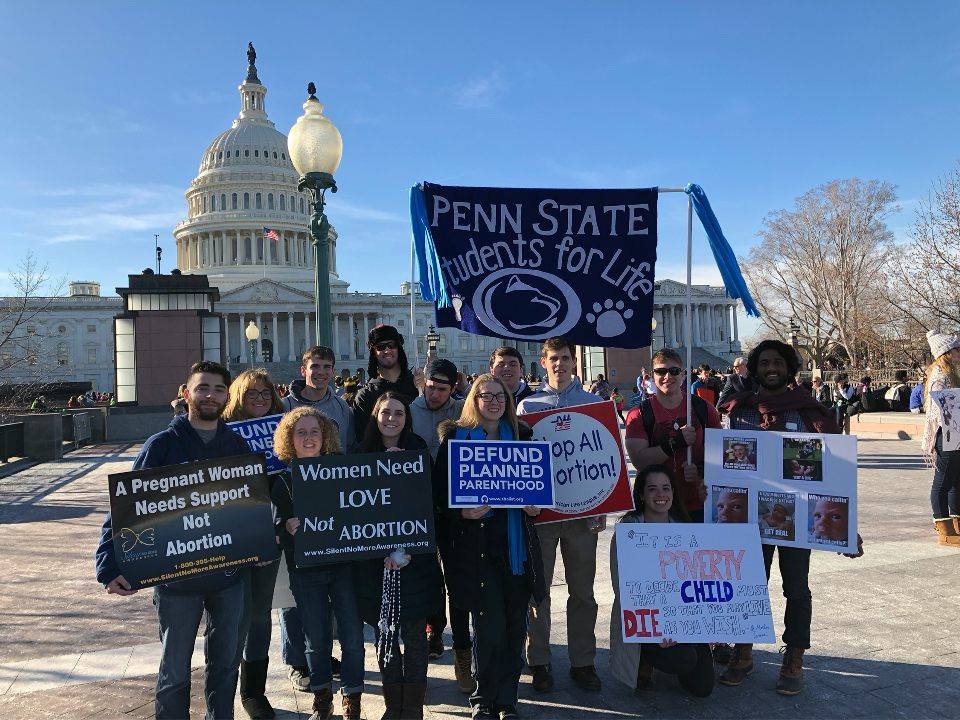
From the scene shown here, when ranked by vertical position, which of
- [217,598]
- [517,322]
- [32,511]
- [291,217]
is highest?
[291,217]

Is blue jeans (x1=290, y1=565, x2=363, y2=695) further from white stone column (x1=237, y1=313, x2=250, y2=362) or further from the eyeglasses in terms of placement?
white stone column (x1=237, y1=313, x2=250, y2=362)

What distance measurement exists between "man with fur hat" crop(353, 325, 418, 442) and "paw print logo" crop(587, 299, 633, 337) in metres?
1.62

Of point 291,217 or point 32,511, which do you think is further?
point 291,217

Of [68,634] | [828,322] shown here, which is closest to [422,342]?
[828,322]

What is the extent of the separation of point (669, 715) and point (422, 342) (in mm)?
99485

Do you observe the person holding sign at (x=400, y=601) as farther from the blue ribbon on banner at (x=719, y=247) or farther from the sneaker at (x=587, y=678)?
the blue ribbon on banner at (x=719, y=247)

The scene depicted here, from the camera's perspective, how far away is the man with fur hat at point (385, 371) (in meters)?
5.98

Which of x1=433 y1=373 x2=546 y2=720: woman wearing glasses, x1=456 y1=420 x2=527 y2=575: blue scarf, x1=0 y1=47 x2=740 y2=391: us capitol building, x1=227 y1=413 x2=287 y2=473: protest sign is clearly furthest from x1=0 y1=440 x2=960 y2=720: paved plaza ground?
x1=0 y1=47 x2=740 y2=391: us capitol building

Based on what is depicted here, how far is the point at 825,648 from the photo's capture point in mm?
5344

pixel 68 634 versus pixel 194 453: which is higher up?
pixel 194 453

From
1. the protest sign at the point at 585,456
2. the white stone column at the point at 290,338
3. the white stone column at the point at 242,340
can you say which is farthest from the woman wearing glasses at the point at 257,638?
the white stone column at the point at 290,338

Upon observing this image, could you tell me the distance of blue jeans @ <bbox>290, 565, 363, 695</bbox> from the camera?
454cm

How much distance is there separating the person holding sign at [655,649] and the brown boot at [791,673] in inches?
18.5

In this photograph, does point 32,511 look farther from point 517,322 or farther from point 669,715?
point 669,715
